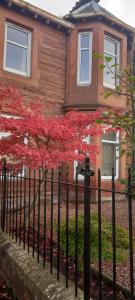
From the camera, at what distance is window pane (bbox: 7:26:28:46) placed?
998cm

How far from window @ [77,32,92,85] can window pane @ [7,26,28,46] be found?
221 centimetres

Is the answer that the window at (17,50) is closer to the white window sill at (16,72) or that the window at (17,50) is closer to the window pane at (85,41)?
the white window sill at (16,72)

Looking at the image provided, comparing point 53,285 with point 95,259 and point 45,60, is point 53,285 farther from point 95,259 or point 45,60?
point 45,60

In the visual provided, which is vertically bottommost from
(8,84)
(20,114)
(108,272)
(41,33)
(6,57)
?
(108,272)

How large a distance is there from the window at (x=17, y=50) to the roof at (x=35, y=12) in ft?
1.95

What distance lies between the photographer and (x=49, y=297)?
2840mm

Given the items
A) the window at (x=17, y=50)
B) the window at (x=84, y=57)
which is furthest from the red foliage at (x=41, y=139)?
the window at (x=84, y=57)

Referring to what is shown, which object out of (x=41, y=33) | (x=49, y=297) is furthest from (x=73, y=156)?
(x=41, y=33)

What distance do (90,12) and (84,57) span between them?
165 centimetres

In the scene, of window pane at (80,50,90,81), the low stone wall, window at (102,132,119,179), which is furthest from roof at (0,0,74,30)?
the low stone wall

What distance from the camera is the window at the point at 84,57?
11.1 meters

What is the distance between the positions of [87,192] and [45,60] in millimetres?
8922

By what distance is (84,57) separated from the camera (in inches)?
A: 447

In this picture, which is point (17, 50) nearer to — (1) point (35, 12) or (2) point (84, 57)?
(1) point (35, 12)
